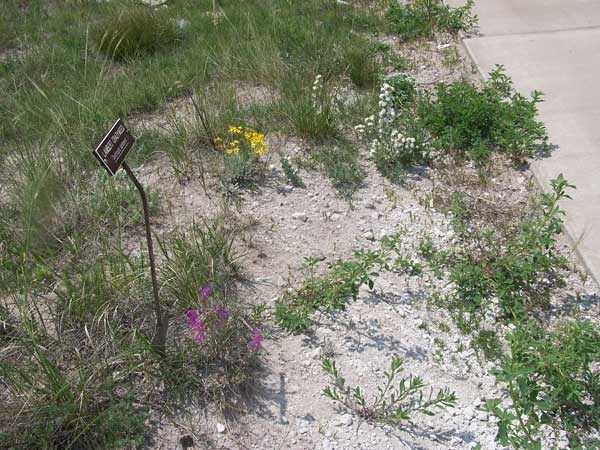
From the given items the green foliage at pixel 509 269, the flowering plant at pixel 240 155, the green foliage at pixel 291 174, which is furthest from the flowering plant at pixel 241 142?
the green foliage at pixel 509 269

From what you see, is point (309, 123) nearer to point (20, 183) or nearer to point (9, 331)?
point (20, 183)

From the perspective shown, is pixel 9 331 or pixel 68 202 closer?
pixel 9 331

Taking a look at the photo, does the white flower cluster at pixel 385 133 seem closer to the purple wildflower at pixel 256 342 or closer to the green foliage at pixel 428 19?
the green foliage at pixel 428 19

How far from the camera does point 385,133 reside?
15.6 ft

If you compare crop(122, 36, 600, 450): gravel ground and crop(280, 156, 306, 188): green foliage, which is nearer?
crop(122, 36, 600, 450): gravel ground

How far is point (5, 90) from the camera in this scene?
5551 millimetres

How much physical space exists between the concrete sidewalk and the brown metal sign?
2679 mm

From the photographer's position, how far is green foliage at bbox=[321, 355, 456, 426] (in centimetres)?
302

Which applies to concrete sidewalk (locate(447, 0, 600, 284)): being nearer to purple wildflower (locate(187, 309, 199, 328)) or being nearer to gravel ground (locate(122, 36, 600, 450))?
gravel ground (locate(122, 36, 600, 450))

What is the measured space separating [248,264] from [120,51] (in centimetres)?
329

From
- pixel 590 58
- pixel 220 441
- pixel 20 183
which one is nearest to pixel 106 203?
pixel 20 183

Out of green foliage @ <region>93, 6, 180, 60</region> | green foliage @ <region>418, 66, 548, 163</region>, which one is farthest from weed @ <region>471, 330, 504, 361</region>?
green foliage @ <region>93, 6, 180, 60</region>

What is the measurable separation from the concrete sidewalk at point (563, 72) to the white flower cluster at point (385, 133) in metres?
0.94

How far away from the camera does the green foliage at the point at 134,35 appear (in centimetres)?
624
